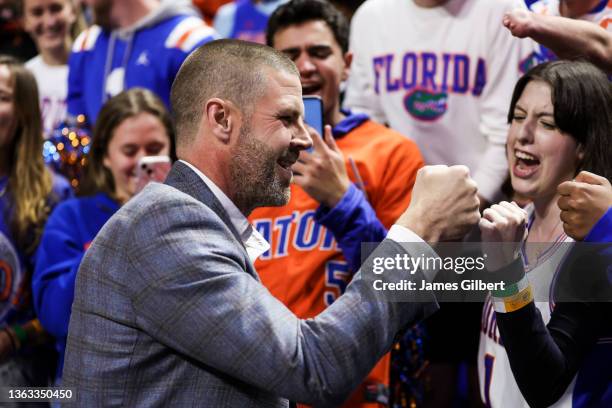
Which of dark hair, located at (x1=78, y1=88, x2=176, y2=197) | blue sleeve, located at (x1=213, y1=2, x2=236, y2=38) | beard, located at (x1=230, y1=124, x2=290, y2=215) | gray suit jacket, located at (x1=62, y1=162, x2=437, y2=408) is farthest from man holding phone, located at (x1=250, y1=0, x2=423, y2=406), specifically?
blue sleeve, located at (x1=213, y1=2, x2=236, y2=38)

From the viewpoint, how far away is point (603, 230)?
1872mm

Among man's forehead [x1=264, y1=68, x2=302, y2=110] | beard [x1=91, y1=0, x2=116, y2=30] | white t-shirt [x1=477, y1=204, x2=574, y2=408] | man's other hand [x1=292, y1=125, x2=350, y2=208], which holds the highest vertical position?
man's forehead [x1=264, y1=68, x2=302, y2=110]

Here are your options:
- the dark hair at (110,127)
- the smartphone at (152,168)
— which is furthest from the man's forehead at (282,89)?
the dark hair at (110,127)

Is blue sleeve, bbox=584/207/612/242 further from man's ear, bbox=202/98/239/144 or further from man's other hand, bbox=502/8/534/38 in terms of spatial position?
man's ear, bbox=202/98/239/144

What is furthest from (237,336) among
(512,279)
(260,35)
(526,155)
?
(260,35)

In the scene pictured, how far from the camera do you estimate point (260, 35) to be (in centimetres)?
468

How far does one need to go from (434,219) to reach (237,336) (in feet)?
1.34

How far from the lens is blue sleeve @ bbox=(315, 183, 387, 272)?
96.7 inches

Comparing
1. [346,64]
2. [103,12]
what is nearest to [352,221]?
[346,64]

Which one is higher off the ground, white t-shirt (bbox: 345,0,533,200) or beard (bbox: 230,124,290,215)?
beard (bbox: 230,124,290,215)

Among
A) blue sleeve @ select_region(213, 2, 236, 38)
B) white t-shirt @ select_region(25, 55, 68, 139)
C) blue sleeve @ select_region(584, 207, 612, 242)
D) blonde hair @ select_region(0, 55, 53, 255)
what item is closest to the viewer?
blue sleeve @ select_region(584, 207, 612, 242)

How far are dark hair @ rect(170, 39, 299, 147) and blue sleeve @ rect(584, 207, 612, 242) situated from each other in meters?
0.68

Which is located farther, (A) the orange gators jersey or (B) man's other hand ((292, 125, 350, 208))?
(A) the orange gators jersey

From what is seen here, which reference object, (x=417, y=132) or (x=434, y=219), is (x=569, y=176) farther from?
(x=417, y=132)
